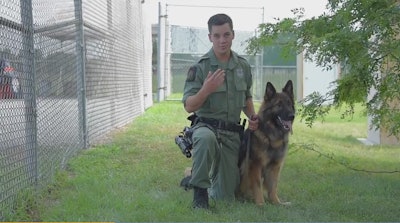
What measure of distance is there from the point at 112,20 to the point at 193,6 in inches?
386

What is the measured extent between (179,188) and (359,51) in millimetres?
2257

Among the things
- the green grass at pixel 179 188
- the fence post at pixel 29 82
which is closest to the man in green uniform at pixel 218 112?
the green grass at pixel 179 188

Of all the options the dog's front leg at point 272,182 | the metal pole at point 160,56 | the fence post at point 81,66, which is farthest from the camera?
the metal pole at point 160,56

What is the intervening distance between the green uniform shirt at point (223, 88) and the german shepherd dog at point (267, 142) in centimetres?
23


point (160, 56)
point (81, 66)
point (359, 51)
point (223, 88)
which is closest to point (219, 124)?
point (223, 88)

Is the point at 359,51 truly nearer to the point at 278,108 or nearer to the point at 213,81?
the point at 278,108

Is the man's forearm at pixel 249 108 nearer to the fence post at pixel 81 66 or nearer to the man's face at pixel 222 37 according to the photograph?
the man's face at pixel 222 37

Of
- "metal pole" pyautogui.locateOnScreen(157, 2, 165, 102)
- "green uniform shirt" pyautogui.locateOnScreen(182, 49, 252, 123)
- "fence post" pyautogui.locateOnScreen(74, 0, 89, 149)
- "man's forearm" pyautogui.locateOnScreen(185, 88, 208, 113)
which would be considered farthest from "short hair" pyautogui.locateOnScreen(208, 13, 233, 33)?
"metal pole" pyautogui.locateOnScreen(157, 2, 165, 102)

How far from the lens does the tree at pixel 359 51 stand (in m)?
4.08

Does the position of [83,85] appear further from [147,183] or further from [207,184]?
[207,184]

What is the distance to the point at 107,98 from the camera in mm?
9086

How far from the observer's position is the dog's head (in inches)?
178

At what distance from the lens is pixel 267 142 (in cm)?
455

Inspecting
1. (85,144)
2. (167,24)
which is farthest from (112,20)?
(167,24)
